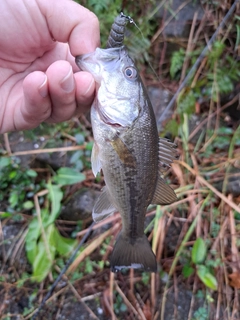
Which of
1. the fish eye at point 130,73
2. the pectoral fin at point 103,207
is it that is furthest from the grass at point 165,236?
the fish eye at point 130,73

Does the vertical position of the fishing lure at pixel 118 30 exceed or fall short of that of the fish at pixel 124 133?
it exceeds it

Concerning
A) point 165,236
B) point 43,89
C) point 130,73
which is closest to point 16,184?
point 165,236

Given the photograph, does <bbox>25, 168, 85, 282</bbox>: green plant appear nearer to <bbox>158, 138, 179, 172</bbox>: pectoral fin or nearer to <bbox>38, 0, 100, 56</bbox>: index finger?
<bbox>158, 138, 179, 172</bbox>: pectoral fin

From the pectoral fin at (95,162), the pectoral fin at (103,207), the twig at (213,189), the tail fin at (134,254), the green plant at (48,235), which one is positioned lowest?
the green plant at (48,235)

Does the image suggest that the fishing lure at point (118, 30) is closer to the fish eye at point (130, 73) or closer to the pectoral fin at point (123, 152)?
the fish eye at point (130, 73)

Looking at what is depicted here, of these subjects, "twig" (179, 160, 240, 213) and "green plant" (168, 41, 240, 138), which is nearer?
"twig" (179, 160, 240, 213)

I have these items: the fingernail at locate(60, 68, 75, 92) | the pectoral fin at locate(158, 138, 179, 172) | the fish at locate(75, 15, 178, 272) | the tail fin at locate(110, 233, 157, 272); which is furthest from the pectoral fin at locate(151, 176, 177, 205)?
the fingernail at locate(60, 68, 75, 92)

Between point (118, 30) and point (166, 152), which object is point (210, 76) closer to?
point (166, 152)

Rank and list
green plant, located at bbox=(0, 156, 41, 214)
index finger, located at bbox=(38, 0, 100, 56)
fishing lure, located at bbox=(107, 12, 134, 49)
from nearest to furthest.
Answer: fishing lure, located at bbox=(107, 12, 134, 49) < index finger, located at bbox=(38, 0, 100, 56) < green plant, located at bbox=(0, 156, 41, 214)

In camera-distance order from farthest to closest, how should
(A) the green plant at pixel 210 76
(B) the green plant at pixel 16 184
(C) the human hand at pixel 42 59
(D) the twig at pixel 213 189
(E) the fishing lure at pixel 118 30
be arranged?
1. (A) the green plant at pixel 210 76
2. (B) the green plant at pixel 16 184
3. (D) the twig at pixel 213 189
4. (C) the human hand at pixel 42 59
5. (E) the fishing lure at pixel 118 30
